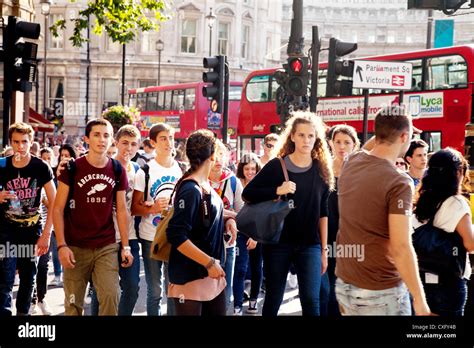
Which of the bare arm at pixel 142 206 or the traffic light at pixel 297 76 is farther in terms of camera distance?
the traffic light at pixel 297 76

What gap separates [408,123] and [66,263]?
2.72 m

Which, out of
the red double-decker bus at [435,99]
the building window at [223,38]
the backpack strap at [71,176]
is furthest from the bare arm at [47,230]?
the building window at [223,38]

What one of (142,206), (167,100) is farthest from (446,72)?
(167,100)

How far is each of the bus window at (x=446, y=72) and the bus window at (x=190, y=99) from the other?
57.1 feet

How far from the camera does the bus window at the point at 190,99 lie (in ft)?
116

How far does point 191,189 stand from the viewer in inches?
192

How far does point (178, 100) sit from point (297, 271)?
103 ft

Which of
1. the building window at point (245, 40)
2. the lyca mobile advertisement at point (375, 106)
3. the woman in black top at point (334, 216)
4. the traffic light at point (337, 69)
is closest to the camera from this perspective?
the woman in black top at point (334, 216)

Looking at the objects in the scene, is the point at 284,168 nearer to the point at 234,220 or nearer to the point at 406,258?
the point at 234,220

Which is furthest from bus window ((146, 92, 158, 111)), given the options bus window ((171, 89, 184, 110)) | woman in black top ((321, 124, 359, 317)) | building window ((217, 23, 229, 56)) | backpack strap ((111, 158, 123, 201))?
backpack strap ((111, 158, 123, 201))

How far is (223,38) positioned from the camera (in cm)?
6247

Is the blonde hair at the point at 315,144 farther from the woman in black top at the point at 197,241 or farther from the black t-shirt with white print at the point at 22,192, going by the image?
the black t-shirt with white print at the point at 22,192

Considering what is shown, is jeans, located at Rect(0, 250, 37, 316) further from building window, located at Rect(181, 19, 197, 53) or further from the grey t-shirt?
building window, located at Rect(181, 19, 197, 53)

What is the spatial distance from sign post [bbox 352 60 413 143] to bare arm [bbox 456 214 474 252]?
6425 millimetres
